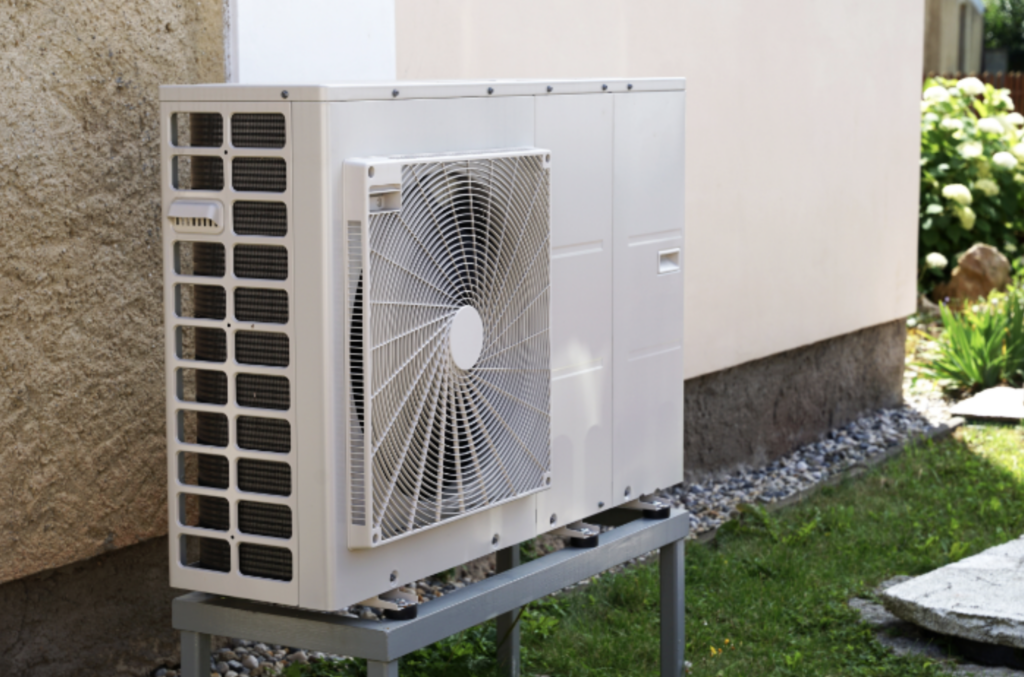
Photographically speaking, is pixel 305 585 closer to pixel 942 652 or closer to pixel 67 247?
pixel 67 247

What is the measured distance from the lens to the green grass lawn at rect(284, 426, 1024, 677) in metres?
3.54

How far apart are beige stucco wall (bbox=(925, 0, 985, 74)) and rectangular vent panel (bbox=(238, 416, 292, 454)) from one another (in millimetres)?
19179

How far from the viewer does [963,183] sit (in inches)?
365

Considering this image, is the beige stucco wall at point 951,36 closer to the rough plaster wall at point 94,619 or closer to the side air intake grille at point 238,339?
the rough plaster wall at point 94,619

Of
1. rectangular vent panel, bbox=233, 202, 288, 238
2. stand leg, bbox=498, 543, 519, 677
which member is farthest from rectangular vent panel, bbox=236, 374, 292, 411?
stand leg, bbox=498, 543, 519, 677

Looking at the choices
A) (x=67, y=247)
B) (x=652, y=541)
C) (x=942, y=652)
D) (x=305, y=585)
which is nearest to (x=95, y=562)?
(x=67, y=247)

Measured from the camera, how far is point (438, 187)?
2.17 m

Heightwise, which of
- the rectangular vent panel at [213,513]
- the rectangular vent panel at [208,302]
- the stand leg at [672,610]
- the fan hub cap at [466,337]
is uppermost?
the rectangular vent panel at [208,302]

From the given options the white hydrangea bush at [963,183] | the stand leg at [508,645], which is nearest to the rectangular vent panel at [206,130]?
the stand leg at [508,645]

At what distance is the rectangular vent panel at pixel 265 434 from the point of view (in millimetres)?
2090

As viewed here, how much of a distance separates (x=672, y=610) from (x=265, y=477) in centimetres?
130

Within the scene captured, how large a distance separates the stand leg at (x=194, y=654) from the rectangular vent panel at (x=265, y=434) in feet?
1.37

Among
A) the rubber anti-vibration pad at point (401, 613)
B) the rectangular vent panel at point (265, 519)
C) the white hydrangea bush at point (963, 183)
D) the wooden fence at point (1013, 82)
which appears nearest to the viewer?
the rectangular vent panel at point (265, 519)

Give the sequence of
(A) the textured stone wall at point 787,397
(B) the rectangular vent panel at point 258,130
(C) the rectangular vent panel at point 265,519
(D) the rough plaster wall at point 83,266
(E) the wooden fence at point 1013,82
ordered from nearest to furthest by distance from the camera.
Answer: (B) the rectangular vent panel at point 258,130 < (C) the rectangular vent panel at point 265,519 < (D) the rough plaster wall at point 83,266 < (A) the textured stone wall at point 787,397 < (E) the wooden fence at point 1013,82
